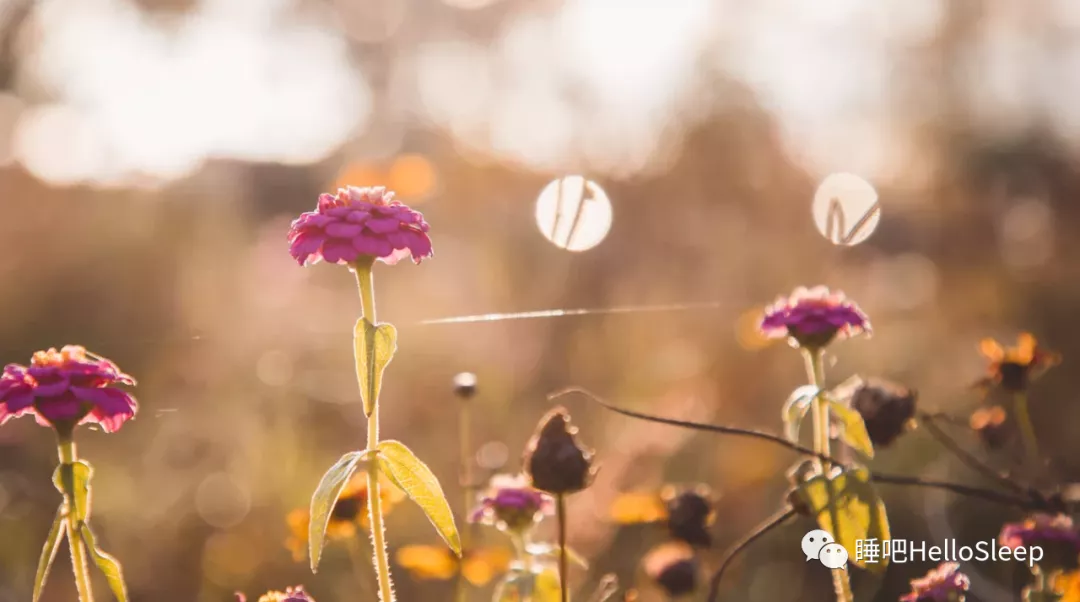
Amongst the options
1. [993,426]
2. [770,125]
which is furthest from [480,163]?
[993,426]

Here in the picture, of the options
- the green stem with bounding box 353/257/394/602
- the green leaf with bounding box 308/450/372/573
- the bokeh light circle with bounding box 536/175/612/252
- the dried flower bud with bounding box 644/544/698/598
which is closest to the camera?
the green leaf with bounding box 308/450/372/573

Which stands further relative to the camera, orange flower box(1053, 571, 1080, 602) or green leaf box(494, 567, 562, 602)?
orange flower box(1053, 571, 1080, 602)

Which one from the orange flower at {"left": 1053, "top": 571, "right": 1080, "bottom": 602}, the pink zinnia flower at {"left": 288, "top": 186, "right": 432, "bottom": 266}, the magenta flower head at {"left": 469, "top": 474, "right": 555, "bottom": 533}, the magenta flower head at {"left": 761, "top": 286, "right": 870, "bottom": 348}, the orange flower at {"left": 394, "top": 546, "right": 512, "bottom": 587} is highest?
the pink zinnia flower at {"left": 288, "top": 186, "right": 432, "bottom": 266}

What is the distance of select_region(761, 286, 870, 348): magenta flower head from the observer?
4.45 feet

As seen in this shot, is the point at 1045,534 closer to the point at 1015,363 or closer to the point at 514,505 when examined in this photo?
the point at 1015,363

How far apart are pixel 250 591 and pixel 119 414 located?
168cm

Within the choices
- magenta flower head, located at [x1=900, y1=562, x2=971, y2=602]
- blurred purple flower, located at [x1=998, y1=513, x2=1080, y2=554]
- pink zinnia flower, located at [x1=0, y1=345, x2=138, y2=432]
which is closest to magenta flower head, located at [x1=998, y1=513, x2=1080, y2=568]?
blurred purple flower, located at [x1=998, y1=513, x2=1080, y2=554]

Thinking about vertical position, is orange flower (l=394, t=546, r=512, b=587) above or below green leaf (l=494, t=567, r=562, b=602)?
above

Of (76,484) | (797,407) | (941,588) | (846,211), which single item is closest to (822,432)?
(797,407)

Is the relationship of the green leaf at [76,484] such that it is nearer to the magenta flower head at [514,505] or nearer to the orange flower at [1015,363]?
the magenta flower head at [514,505]

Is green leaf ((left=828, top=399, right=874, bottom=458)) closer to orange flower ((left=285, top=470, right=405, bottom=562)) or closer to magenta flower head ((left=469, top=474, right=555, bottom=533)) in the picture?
magenta flower head ((left=469, top=474, right=555, bottom=533))

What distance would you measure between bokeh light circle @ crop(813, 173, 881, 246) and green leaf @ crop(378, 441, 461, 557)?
151cm

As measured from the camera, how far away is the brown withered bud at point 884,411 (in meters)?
1.50

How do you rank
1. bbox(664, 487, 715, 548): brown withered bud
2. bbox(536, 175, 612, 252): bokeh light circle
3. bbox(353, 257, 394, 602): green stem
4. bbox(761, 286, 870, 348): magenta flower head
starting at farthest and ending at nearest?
bbox(536, 175, 612, 252): bokeh light circle, bbox(664, 487, 715, 548): brown withered bud, bbox(761, 286, 870, 348): magenta flower head, bbox(353, 257, 394, 602): green stem
